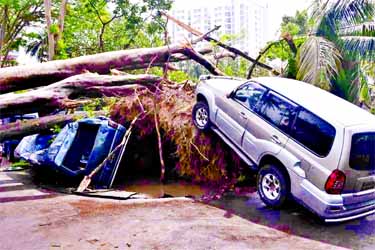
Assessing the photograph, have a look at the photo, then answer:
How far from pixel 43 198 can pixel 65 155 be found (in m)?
1.42

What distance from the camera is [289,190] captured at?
23.4 ft

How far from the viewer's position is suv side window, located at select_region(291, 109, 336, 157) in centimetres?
659

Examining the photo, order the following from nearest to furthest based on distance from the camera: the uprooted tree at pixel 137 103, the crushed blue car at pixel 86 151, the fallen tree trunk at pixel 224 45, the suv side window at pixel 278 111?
1. the suv side window at pixel 278 111
2. the uprooted tree at pixel 137 103
3. the crushed blue car at pixel 86 151
4. the fallen tree trunk at pixel 224 45

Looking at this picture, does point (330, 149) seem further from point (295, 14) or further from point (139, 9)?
point (295, 14)

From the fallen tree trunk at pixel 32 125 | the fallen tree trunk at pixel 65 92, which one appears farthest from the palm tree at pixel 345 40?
the fallen tree trunk at pixel 32 125

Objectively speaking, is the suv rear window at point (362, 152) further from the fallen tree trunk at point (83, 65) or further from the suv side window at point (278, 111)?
the fallen tree trunk at point (83, 65)

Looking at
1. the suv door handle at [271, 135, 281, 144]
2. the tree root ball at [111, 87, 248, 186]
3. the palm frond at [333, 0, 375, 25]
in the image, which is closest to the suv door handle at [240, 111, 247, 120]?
the suv door handle at [271, 135, 281, 144]

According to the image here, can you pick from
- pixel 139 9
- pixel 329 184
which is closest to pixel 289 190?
pixel 329 184

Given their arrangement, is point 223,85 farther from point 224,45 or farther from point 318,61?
point 224,45

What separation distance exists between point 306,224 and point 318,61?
4.90 metres

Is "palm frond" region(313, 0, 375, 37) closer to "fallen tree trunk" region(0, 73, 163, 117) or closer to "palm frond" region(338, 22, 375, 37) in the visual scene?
"palm frond" region(338, 22, 375, 37)

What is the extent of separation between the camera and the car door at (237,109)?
322 inches

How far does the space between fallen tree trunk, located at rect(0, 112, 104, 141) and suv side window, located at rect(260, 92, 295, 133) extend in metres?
6.15

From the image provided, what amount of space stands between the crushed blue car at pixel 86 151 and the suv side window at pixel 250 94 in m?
3.14
